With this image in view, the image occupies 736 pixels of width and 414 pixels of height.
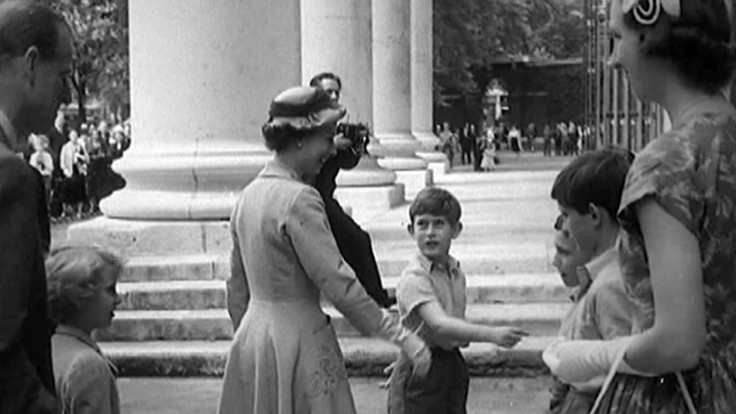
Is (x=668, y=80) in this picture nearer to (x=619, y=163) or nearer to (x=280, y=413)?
(x=619, y=163)

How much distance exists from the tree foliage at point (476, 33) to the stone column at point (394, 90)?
1040 inches

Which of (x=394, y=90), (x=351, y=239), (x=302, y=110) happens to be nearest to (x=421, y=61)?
(x=394, y=90)

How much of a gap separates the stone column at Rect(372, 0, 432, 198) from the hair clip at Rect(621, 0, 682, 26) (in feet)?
70.4

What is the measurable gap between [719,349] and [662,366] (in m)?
0.18

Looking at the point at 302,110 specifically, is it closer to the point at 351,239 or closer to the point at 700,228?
the point at 700,228

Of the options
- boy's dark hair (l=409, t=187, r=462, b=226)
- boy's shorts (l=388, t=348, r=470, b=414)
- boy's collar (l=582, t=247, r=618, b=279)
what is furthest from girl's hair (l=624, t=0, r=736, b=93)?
boy's shorts (l=388, t=348, r=470, b=414)

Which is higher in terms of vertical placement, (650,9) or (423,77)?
(650,9)

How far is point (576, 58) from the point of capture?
302 feet

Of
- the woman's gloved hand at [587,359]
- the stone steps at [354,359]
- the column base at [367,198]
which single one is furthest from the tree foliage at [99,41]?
the woman's gloved hand at [587,359]

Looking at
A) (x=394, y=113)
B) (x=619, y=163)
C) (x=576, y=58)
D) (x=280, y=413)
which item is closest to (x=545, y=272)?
(x=280, y=413)

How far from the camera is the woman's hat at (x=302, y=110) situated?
5.47m

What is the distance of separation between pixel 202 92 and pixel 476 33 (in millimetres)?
48044

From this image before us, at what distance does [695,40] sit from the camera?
9.73 feet

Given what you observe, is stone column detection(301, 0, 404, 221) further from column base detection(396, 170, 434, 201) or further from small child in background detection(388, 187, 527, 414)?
small child in background detection(388, 187, 527, 414)
